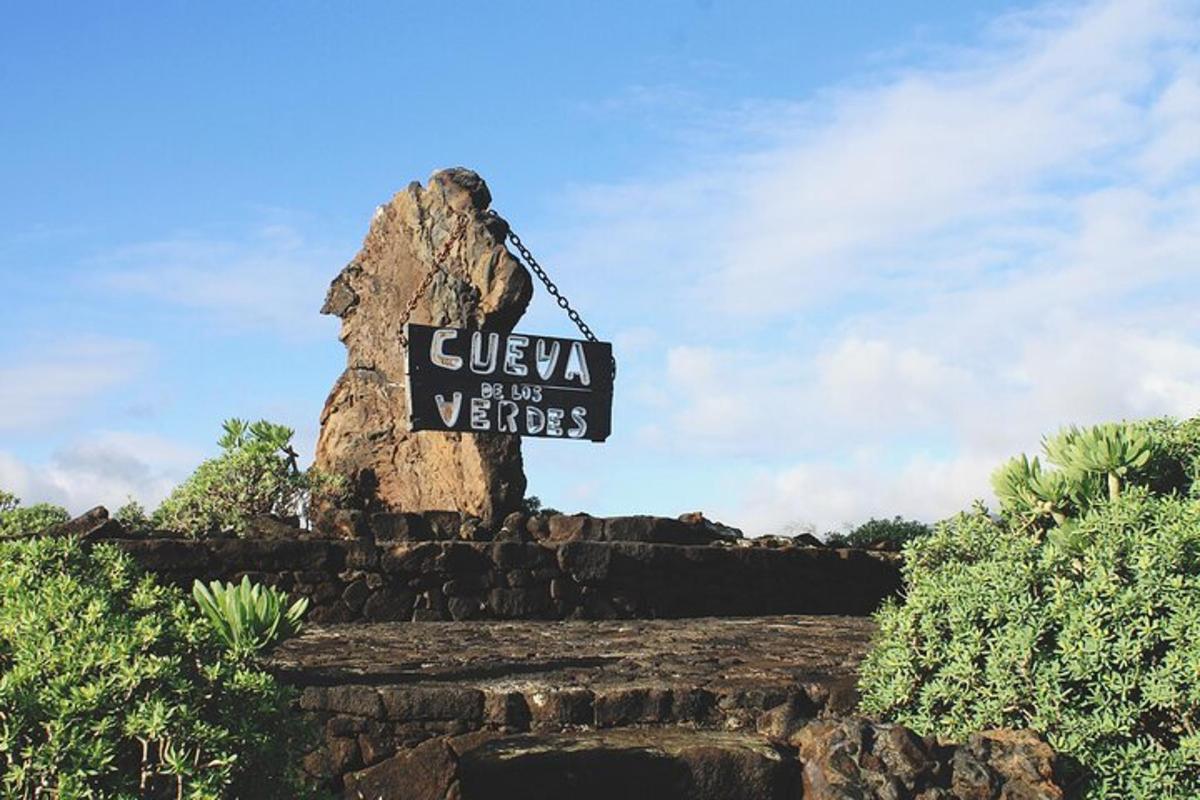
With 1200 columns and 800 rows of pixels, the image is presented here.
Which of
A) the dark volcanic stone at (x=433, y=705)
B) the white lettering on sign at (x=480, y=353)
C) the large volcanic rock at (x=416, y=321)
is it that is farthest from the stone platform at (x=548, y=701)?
the white lettering on sign at (x=480, y=353)

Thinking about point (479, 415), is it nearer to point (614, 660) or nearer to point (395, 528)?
point (395, 528)

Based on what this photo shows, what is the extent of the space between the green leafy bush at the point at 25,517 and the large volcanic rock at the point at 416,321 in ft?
10.0

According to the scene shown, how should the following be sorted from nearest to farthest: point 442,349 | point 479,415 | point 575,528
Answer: point 575,528, point 442,349, point 479,415

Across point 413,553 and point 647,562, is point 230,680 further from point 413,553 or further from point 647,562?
point 647,562

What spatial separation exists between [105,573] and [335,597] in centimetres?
565

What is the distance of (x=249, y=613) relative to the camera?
7.17 metres

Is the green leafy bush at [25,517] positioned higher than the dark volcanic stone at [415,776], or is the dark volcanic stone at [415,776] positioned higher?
the green leafy bush at [25,517]

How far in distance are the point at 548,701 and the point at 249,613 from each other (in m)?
1.73

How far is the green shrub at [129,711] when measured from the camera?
541cm

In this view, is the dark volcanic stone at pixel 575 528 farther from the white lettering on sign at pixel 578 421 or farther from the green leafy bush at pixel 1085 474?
the green leafy bush at pixel 1085 474

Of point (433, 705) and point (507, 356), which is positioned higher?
point (507, 356)

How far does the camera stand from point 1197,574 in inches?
289

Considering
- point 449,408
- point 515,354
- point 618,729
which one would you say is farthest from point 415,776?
point 515,354

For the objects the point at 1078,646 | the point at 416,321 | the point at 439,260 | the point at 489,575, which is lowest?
the point at 1078,646
